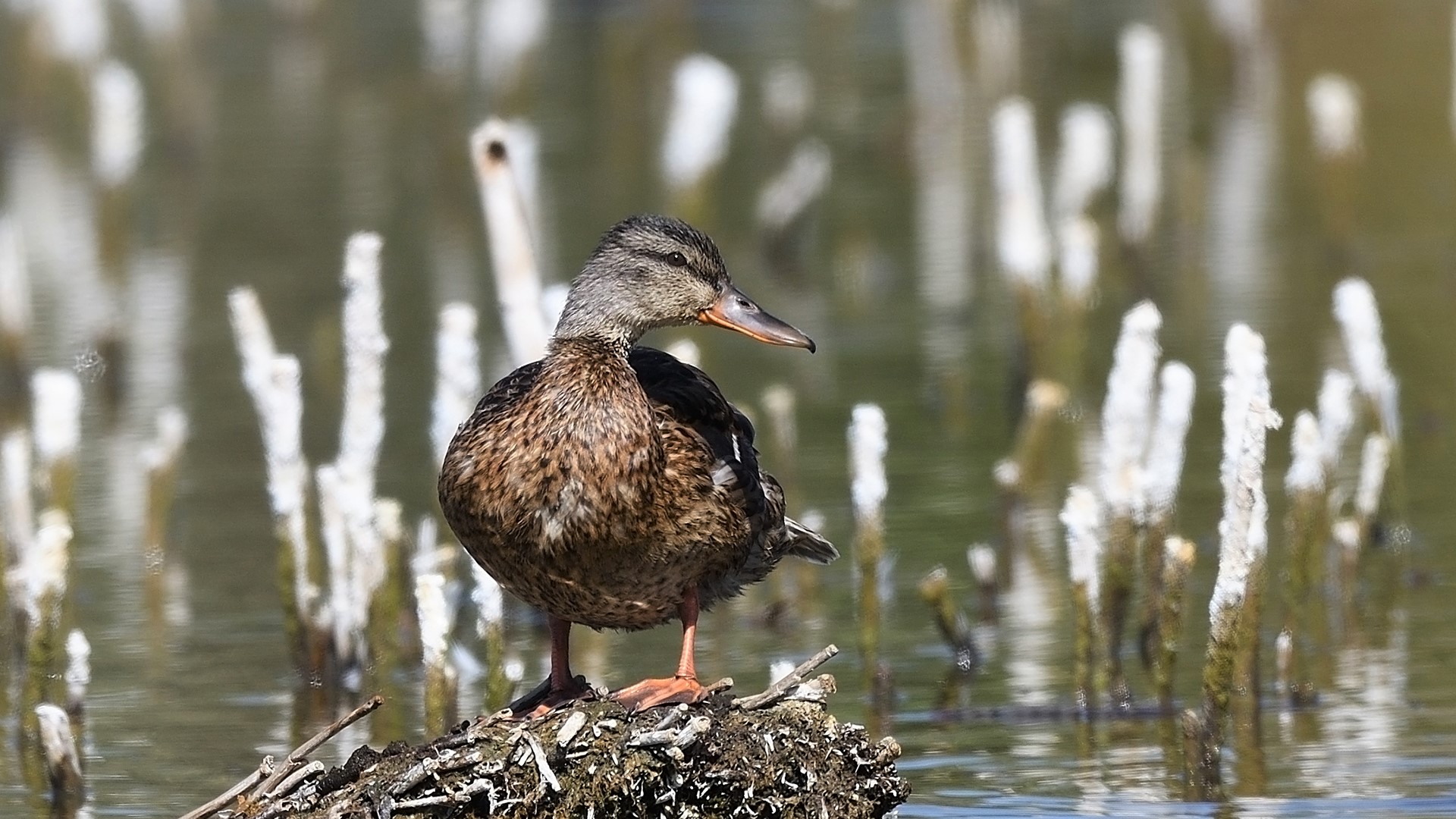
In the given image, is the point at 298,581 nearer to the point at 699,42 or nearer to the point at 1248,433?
the point at 1248,433

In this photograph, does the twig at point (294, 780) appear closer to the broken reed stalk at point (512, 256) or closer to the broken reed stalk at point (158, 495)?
the broken reed stalk at point (512, 256)

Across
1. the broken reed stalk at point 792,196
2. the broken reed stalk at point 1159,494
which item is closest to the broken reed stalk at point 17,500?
the broken reed stalk at point 1159,494

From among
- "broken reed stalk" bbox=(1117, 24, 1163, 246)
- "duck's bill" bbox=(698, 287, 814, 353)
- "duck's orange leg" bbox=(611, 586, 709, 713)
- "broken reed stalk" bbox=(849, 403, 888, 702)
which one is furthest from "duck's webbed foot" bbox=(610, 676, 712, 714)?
"broken reed stalk" bbox=(1117, 24, 1163, 246)

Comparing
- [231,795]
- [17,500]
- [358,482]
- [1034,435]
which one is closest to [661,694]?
[231,795]

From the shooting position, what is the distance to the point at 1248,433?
718cm

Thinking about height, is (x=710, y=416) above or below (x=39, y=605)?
→ above

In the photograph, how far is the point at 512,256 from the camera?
9.36 meters

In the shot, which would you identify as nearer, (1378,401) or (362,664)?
(362,664)

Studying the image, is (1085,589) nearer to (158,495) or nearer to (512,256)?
(512,256)

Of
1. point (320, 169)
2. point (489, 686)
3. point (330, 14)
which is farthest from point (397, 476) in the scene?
point (330, 14)

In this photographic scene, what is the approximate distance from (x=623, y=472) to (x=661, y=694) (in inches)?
23.5

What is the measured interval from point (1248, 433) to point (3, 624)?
509 centimetres

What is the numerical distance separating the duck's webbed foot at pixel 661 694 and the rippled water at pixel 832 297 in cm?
111

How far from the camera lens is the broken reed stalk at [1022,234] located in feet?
42.9
